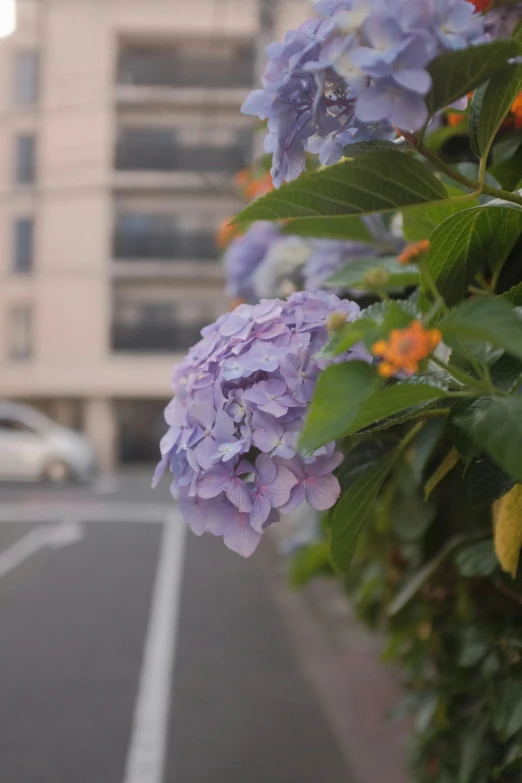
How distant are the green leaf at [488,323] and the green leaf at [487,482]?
0.15 metres

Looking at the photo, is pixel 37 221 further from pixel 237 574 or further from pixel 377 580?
pixel 377 580

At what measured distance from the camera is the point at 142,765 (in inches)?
79.4

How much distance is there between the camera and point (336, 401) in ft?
1.25

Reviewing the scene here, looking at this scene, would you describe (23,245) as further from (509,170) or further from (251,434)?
(251,434)

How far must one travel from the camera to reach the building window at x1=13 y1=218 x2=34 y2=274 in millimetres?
13820

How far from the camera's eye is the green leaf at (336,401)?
37cm

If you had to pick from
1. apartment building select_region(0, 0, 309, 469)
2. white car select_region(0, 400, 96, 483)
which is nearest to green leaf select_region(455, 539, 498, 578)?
white car select_region(0, 400, 96, 483)

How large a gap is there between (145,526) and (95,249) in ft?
28.5

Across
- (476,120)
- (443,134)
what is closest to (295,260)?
(443,134)

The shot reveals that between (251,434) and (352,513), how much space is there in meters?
0.10

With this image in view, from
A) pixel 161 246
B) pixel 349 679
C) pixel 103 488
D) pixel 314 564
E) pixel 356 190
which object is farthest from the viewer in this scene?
pixel 161 246

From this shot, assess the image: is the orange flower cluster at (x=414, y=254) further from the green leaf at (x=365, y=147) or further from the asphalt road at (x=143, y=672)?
the asphalt road at (x=143, y=672)

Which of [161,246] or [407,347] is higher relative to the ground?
[161,246]

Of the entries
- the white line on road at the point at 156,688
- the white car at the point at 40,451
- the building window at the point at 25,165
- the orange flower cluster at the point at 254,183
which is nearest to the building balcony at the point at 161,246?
the building window at the point at 25,165
